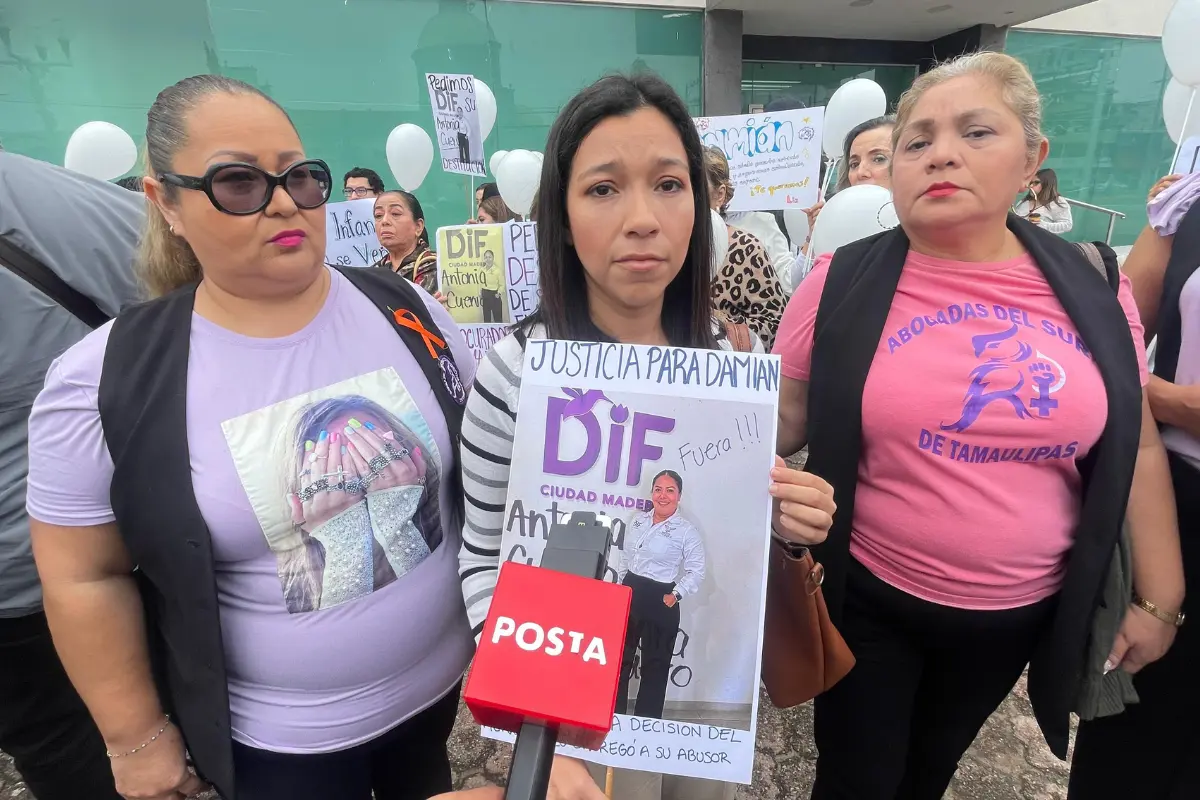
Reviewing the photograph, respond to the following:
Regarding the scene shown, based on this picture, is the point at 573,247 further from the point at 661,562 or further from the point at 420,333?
the point at 661,562

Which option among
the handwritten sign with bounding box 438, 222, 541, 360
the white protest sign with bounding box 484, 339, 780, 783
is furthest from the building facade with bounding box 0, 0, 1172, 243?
the white protest sign with bounding box 484, 339, 780, 783

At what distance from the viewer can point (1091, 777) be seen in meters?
1.71

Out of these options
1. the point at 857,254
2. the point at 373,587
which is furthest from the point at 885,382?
the point at 373,587

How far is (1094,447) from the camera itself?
4.40 feet

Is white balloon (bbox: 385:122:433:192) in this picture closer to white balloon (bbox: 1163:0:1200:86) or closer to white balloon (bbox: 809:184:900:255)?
white balloon (bbox: 809:184:900:255)

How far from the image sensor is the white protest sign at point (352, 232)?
13.7ft

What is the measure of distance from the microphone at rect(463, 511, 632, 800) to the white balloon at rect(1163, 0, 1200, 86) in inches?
196

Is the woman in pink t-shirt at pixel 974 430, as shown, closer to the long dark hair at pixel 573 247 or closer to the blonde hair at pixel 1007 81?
the blonde hair at pixel 1007 81

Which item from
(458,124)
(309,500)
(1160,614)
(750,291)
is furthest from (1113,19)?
(309,500)

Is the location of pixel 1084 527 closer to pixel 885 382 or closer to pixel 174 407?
pixel 885 382

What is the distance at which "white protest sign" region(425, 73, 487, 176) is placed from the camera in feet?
14.9

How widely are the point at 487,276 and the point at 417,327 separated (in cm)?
190

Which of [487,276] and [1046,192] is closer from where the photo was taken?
[487,276]

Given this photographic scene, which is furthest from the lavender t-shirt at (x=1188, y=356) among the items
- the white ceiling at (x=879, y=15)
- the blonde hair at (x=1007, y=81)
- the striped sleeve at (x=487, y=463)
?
the white ceiling at (x=879, y=15)
